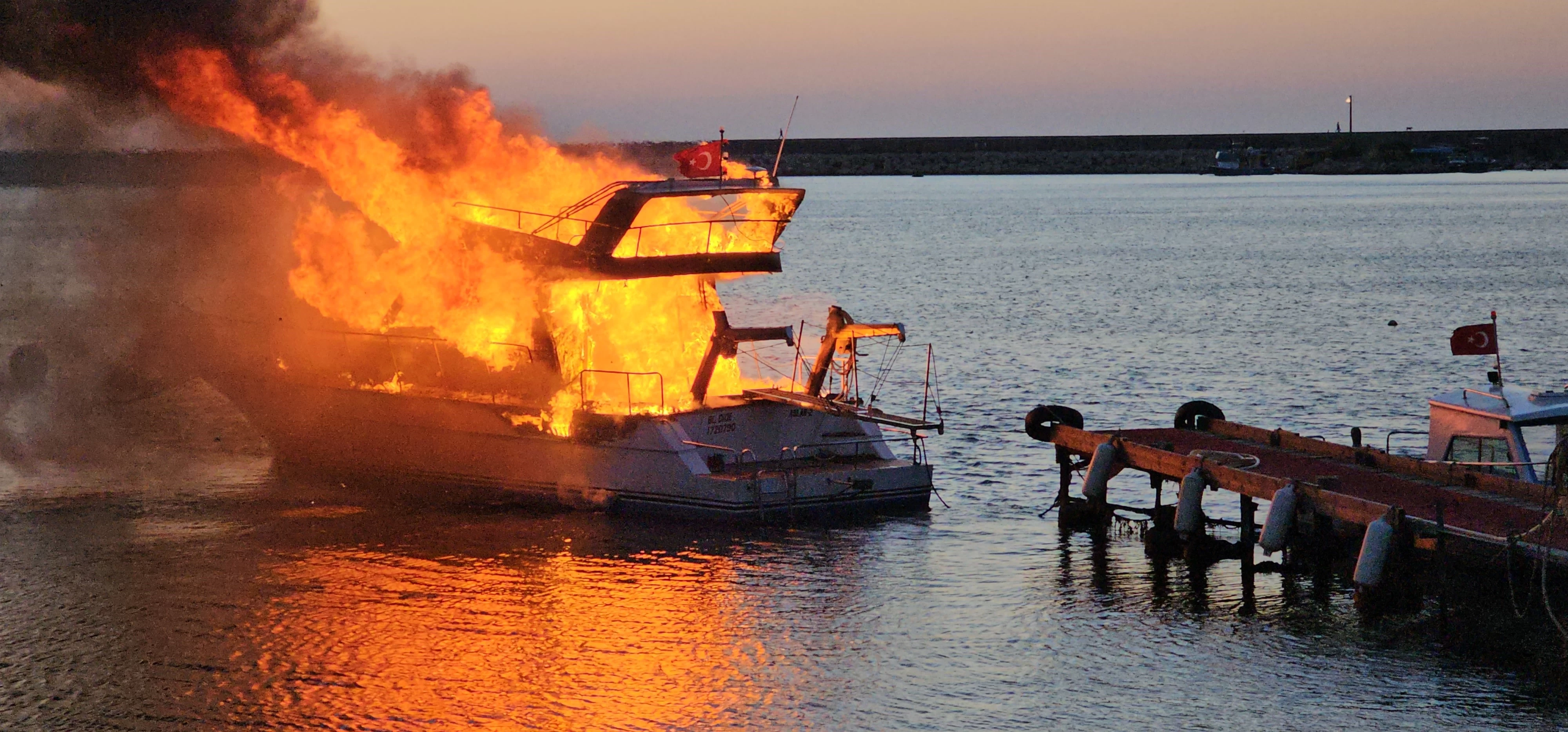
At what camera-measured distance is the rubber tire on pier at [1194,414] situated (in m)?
29.5

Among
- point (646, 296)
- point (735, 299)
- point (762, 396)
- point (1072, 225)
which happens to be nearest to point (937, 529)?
point (762, 396)

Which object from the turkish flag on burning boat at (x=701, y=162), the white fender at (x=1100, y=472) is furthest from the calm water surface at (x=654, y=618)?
the turkish flag on burning boat at (x=701, y=162)

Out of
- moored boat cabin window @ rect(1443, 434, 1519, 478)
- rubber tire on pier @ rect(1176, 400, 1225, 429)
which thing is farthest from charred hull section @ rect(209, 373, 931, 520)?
moored boat cabin window @ rect(1443, 434, 1519, 478)

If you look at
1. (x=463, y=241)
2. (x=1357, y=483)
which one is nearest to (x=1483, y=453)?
(x=1357, y=483)

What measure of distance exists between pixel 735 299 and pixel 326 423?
4652 centimetres

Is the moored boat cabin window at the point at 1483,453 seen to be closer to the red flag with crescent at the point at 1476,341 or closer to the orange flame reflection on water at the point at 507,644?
the red flag with crescent at the point at 1476,341

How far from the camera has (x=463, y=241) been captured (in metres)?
30.3

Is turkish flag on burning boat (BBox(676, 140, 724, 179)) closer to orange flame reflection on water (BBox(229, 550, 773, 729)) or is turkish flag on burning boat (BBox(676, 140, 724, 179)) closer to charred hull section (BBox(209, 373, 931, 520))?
charred hull section (BBox(209, 373, 931, 520))

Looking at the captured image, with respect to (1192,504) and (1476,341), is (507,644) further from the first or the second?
(1476,341)

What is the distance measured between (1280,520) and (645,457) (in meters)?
11.1

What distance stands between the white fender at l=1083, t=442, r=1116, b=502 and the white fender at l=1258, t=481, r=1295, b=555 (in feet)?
13.9

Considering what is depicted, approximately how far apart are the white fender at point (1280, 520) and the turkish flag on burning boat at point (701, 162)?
11.8 meters

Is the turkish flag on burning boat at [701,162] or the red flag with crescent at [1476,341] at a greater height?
the turkish flag on burning boat at [701,162]

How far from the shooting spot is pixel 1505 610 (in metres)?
21.2
